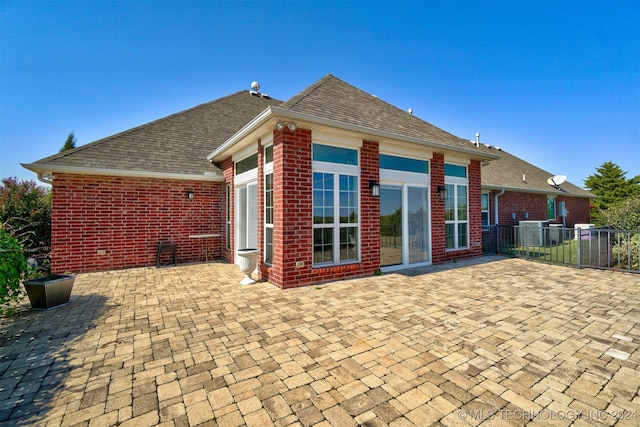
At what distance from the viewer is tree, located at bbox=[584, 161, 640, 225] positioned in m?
25.5

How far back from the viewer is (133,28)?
22.7 ft

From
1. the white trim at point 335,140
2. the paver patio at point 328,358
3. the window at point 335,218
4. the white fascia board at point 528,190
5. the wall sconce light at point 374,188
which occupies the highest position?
the white trim at point 335,140

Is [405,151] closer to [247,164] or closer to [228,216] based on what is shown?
[247,164]

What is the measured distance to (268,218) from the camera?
6285 millimetres

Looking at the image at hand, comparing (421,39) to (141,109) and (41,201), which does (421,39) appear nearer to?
(141,109)

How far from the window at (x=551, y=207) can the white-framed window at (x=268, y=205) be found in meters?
18.9

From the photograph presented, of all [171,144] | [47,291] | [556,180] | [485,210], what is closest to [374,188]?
[47,291]

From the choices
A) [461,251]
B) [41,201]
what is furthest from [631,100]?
[41,201]

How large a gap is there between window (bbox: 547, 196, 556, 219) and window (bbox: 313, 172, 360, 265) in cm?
1716

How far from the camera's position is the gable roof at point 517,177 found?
1356 centimetres

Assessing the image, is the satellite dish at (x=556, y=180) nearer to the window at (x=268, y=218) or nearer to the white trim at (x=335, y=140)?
the white trim at (x=335, y=140)

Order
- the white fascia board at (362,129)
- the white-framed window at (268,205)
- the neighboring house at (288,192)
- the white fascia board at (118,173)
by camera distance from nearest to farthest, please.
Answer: the white fascia board at (362,129) → the neighboring house at (288,192) → the white-framed window at (268,205) → the white fascia board at (118,173)

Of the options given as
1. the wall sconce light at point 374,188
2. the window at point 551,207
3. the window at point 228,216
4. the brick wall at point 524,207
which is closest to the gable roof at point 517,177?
the brick wall at point 524,207

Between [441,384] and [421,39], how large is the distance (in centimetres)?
1069
